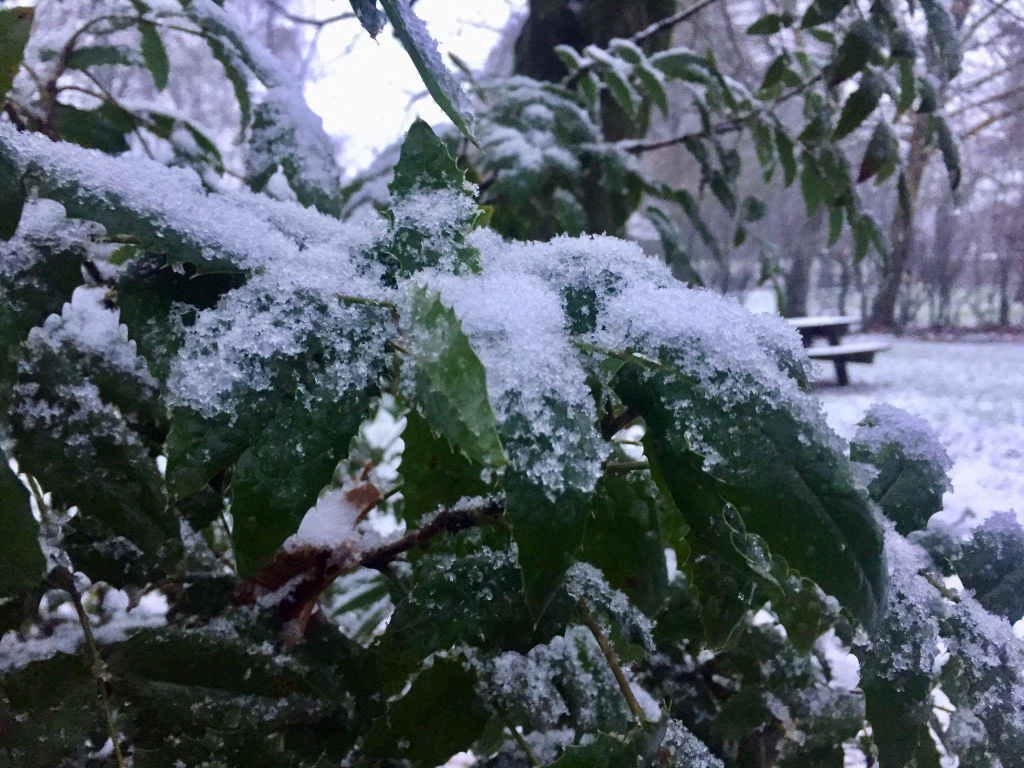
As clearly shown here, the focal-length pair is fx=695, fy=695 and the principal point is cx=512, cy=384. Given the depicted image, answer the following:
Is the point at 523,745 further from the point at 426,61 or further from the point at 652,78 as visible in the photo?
the point at 652,78

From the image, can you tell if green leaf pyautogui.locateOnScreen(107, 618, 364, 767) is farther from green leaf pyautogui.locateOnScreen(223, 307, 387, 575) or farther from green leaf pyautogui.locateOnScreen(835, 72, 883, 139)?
green leaf pyautogui.locateOnScreen(835, 72, 883, 139)

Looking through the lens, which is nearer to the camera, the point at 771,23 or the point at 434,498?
the point at 434,498

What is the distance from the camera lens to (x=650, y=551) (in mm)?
439

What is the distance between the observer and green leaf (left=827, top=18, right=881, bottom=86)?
2.69 feet

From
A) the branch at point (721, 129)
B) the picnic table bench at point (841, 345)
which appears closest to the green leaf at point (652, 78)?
the branch at point (721, 129)

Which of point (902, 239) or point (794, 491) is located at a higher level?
point (902, 239)

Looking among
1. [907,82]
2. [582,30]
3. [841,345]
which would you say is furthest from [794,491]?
[841,345]

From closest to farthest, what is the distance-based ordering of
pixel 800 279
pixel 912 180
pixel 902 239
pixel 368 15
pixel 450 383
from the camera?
pixel 450 383
pixel 368 15
pixel 912 180
pixel 902 239
pixel 800 279

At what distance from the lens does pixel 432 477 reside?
1.39ft

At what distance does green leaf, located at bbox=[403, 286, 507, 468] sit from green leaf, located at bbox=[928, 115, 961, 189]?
911 mm

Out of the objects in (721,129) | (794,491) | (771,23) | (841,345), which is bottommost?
(841,345)

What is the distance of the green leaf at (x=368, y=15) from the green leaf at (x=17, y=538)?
0.84 feet

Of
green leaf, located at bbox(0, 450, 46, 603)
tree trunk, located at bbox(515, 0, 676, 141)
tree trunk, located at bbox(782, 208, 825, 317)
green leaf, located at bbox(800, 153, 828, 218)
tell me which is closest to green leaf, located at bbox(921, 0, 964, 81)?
green leaf, located at bbox(800, 153, 828, 218)

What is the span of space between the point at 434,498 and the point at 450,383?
0.23m
